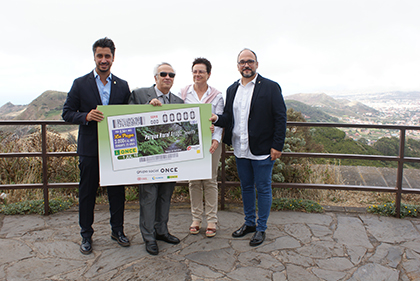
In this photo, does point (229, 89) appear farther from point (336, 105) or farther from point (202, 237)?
point (336, 105)

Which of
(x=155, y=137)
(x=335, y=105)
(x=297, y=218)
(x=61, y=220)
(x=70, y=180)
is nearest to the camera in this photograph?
(x=155, y=137)

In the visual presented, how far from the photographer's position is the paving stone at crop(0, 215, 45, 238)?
390 cm

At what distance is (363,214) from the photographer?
4.60 metres

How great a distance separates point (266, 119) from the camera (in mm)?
3469

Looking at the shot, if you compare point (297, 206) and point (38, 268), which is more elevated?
point (297, 206)

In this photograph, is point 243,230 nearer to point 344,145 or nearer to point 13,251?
point 13,251

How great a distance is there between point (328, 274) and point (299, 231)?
38.7 inches

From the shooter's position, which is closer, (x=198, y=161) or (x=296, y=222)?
(x=198, y=161)

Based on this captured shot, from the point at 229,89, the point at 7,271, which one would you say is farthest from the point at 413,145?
the point at 7,271

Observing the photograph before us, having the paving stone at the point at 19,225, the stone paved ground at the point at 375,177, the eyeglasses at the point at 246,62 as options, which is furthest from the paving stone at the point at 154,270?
the stone paved ground at the point at 375,177

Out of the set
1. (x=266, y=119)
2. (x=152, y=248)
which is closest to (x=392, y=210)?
(x=266, y=119)

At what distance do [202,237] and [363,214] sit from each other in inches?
96.0

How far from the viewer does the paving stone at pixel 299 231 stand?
3807 millimetres

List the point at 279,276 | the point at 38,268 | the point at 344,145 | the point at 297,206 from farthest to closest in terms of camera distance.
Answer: the point at 344,145 → the point at 297,206 → the point at 38,268 → the point at 279,276
